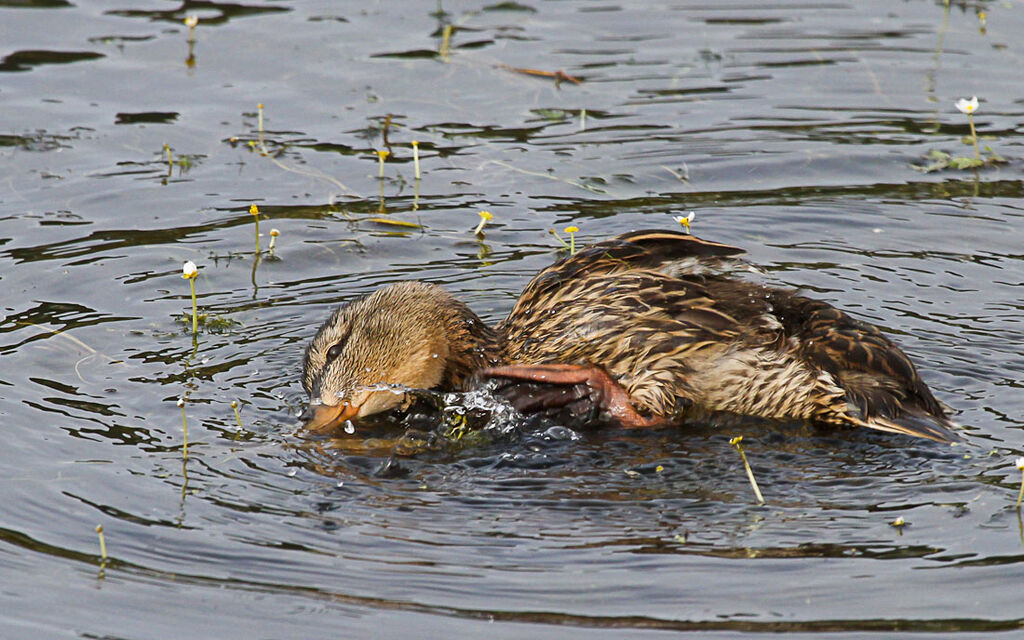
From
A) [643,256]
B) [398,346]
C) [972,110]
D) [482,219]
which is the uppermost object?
[972,110]

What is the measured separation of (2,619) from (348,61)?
7.79 m

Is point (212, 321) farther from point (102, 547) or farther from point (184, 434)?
point (102, 547)

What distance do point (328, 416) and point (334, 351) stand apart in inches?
16.2

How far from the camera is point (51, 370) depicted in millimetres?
7520

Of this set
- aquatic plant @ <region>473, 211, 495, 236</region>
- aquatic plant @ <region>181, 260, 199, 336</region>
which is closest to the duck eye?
aquatic plant @ <region>181, 260, 199, 336</region>

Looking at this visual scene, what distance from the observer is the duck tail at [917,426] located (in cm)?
645

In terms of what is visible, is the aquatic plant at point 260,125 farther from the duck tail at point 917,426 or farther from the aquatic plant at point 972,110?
the duck tail at point 917,426

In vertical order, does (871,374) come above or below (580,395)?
above

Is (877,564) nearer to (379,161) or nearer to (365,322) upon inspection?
Result: (365,322)

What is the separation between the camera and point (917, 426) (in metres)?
6.49

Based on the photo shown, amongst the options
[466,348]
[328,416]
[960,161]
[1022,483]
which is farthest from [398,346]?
[960,161]

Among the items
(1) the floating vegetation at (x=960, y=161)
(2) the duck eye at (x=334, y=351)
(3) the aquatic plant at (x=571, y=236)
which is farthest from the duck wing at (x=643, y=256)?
(1) the floating vegetation at (x=960, y=161)

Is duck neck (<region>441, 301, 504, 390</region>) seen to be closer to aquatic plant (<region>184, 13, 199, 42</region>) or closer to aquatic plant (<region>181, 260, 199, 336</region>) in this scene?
aquatic plant (<region>181, 260, 199, 336</region>)

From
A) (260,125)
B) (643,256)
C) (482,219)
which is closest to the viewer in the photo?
(643,256)
